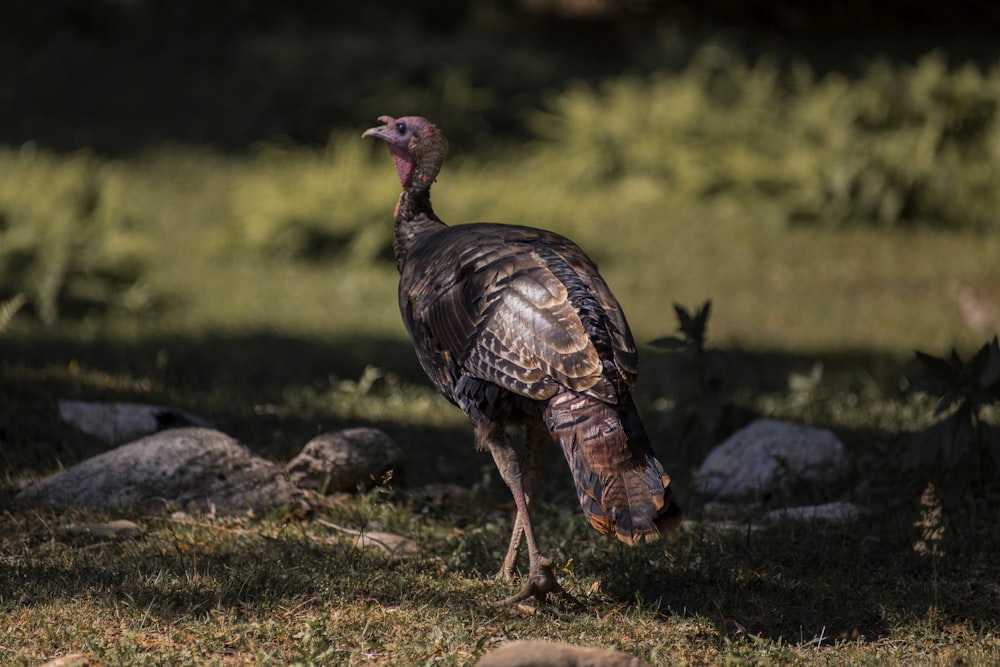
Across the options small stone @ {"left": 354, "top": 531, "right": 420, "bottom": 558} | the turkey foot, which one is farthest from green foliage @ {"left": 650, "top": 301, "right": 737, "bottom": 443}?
the turkey foot

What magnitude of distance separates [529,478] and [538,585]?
580 mm

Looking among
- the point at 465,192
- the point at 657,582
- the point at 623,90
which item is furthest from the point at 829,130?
the point at 657,582

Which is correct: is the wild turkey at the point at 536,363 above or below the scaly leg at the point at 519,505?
above

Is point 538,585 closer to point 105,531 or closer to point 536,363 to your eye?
point 536,363

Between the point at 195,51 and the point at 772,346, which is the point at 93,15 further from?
the point at 772,346

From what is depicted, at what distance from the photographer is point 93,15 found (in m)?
17.1

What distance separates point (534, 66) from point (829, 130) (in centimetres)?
441

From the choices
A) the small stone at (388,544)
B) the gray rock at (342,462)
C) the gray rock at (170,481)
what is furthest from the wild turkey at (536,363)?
the gray rock at (170,481)

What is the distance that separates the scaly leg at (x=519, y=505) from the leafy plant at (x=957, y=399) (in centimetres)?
210

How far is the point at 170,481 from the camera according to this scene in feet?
19.2

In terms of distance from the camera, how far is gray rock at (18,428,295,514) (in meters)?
5.79

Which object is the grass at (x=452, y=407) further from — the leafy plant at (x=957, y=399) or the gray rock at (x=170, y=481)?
the leafy plant at (x=957, y=399)

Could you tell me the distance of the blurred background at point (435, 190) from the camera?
908 cm

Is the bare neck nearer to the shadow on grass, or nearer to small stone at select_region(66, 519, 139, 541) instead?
the shadow on grass
